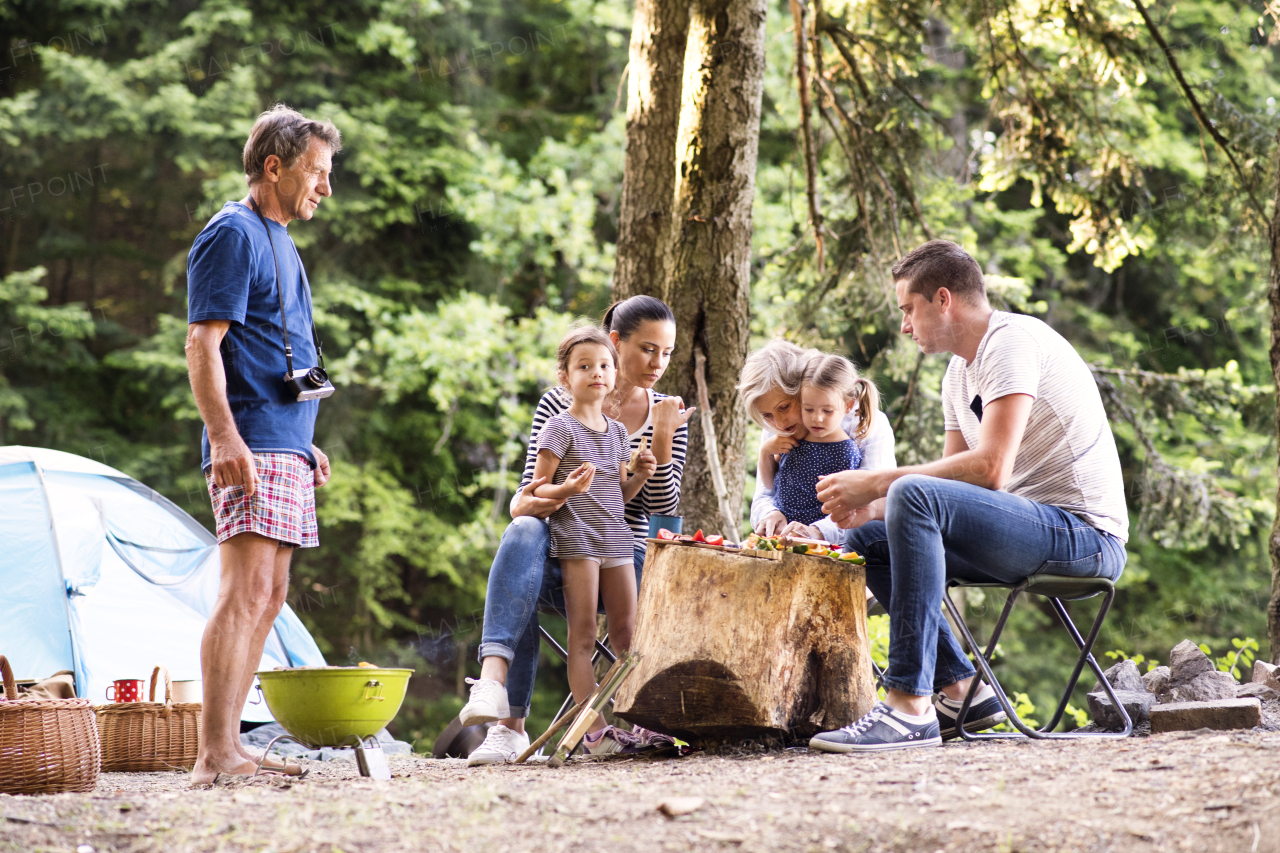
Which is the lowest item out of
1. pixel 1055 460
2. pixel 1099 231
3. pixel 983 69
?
pixel 1055 460

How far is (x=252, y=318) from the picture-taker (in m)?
2.98

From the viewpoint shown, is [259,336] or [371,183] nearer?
[259,336]

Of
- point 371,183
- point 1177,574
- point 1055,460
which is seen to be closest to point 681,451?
point 1055,460

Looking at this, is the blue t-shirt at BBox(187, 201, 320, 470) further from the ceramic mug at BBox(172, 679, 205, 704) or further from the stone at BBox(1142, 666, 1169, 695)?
the stone at BBox(1142, 666, 1169, 695)

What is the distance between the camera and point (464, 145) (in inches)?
443

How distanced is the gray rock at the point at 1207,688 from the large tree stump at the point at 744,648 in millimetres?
1258

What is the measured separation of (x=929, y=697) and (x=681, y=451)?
49.6 inches

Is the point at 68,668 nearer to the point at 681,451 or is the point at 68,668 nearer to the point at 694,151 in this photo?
the point at 681,451

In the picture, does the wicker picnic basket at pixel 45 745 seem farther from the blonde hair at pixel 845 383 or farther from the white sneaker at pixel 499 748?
the blonde hair at pixel 845 383

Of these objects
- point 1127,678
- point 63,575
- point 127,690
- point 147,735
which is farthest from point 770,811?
point 63,575

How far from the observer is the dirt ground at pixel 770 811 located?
183cm

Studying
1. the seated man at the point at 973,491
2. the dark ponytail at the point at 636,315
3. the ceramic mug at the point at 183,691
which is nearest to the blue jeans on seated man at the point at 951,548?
the seated man at the point at 973,491

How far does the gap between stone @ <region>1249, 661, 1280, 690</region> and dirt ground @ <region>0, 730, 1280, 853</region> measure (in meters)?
1.33

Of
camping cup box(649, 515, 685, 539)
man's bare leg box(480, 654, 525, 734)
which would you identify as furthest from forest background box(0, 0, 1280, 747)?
man's bare leg box(480, 654, 525, 734)
